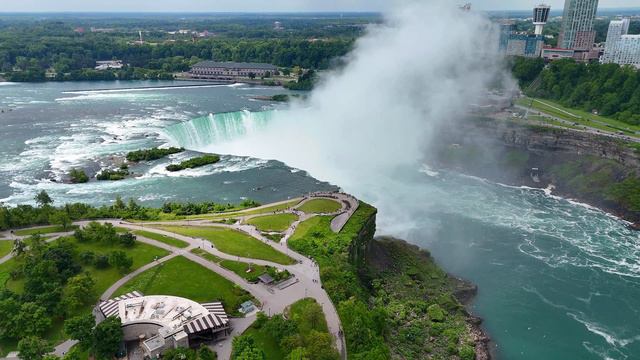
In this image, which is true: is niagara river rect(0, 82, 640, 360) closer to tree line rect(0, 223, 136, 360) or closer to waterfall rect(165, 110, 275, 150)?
waterfall rect(165, 110, 275, 150)

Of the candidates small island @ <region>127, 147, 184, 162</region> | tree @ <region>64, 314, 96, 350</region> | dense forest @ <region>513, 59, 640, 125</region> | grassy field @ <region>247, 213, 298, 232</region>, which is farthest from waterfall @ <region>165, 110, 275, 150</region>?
dense forest @ <region>513, 59, 640, 125</region>

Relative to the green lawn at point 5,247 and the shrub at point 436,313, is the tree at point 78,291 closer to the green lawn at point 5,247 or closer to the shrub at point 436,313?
the green lawn at point 5,247

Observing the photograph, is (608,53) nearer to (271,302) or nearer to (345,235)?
(345,235)

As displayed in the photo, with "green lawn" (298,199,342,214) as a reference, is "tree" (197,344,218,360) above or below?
below

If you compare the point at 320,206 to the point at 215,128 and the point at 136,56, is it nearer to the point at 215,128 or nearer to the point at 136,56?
the point at 215,128

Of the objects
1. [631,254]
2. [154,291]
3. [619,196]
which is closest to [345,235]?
[154,291]

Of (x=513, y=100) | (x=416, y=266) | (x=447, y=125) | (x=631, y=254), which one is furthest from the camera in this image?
(x=513, y=100)

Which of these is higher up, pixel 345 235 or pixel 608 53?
pixel 608 53
